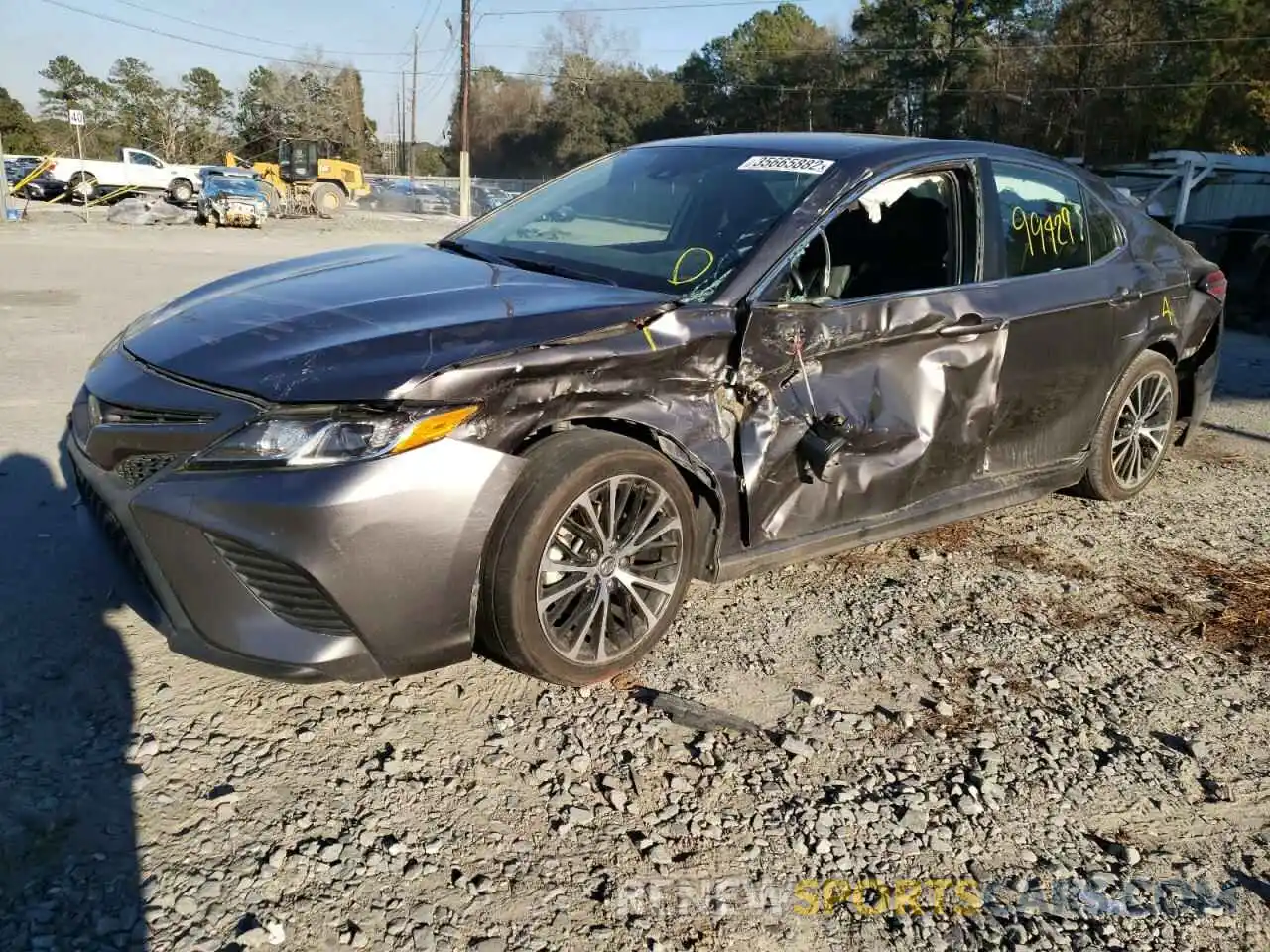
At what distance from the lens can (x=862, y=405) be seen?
367cm

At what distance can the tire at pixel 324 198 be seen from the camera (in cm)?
2994

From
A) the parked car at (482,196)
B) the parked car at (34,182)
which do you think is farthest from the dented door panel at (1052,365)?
the parked car at (34,182)

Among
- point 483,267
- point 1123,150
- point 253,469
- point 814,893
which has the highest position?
point 1123,150

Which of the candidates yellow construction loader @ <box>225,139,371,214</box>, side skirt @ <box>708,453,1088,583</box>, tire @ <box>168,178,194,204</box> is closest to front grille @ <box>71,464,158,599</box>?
side skirt @ <box>708,453,1088,583</box>

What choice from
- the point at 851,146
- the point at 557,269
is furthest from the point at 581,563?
the point at 851,146

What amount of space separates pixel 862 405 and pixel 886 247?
693 mm

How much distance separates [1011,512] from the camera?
5.17 m

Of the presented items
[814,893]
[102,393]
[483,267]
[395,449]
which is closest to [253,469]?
[395,449]

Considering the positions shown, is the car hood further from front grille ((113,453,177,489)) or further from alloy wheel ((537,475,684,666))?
alloy wheel ((537,475,684,666))

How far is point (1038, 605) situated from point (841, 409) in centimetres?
124

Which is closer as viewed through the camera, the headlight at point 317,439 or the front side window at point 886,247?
the headlight at point 317,439

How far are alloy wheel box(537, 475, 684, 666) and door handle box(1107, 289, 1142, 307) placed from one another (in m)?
2.66

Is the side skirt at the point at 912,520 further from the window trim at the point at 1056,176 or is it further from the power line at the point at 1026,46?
the power line at the point at 1026,46

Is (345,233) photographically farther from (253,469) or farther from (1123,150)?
(1123,150)
